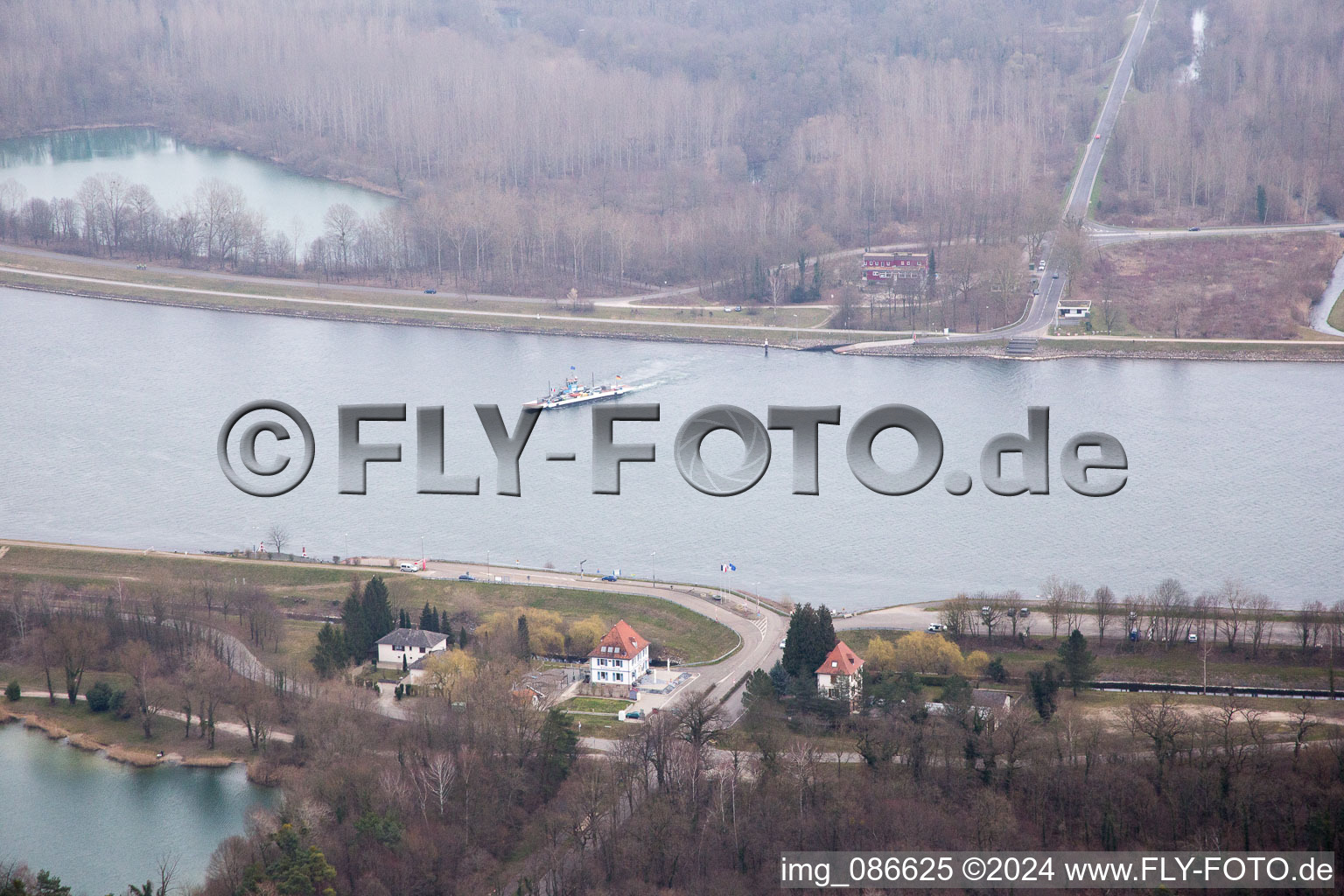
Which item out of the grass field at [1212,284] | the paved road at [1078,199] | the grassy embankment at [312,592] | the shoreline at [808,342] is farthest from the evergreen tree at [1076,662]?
the grass field at [1212,284]

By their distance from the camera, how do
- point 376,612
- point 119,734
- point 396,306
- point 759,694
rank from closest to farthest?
point 759,694, point 119,734, point 376,612, point 396,306

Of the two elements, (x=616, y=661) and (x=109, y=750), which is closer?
(x=109, y=750)

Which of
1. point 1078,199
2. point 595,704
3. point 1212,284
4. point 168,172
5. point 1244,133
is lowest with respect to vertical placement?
point 595,704

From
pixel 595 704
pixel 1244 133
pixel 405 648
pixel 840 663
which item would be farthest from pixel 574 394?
pixel 1244 133

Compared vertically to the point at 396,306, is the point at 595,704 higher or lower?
lower

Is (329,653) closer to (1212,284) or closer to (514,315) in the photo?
(514,315)

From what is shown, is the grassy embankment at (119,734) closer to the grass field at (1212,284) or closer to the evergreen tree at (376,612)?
the evergreen tree at (376,612)

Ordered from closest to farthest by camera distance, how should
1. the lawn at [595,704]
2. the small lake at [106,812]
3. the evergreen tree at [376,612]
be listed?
the small lake at [106,812]
the lawn at [595,704]
the evergreen tree at [376,612]

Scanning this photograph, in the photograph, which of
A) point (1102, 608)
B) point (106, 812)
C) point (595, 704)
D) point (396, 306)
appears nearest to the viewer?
point (106, 812)
